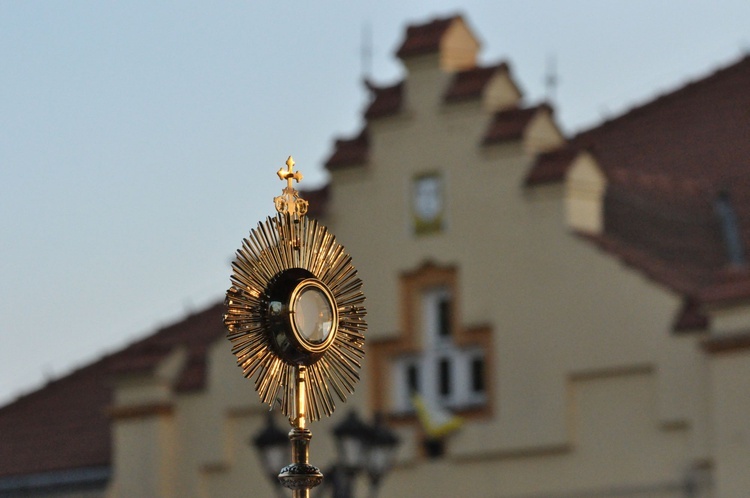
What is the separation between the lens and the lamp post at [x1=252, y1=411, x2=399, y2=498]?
64.0ft

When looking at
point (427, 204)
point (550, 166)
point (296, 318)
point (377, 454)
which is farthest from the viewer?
point (427, 204)

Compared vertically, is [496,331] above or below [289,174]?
above

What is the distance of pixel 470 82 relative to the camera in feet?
76.8

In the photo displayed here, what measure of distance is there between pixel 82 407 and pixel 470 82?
23.9 feet

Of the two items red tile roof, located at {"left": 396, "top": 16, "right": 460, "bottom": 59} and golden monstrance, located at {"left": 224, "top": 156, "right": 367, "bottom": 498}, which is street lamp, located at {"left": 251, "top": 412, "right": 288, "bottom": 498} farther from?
golden monstrance, located at {"left": 224, "top": 156, "right": 367, "bottom": 498}

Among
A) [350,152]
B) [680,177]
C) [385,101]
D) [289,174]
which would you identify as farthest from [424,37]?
[289,174]

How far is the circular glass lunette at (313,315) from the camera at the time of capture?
8.23 m

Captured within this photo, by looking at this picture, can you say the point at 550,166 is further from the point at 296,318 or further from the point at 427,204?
the point at 296,318

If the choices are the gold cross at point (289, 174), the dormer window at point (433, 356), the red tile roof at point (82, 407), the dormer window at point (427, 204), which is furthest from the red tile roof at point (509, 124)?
the gold cross at point (289, 174)

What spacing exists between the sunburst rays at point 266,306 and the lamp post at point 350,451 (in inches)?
427

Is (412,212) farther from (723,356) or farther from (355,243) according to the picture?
(723,356)

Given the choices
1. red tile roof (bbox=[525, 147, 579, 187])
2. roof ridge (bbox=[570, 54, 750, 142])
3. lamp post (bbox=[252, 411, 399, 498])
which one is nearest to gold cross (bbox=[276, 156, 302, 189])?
lamp post (bbox=[252, 411, 399, 498])

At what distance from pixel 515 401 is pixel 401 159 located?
300 centimetres

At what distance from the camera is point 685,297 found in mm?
21625
